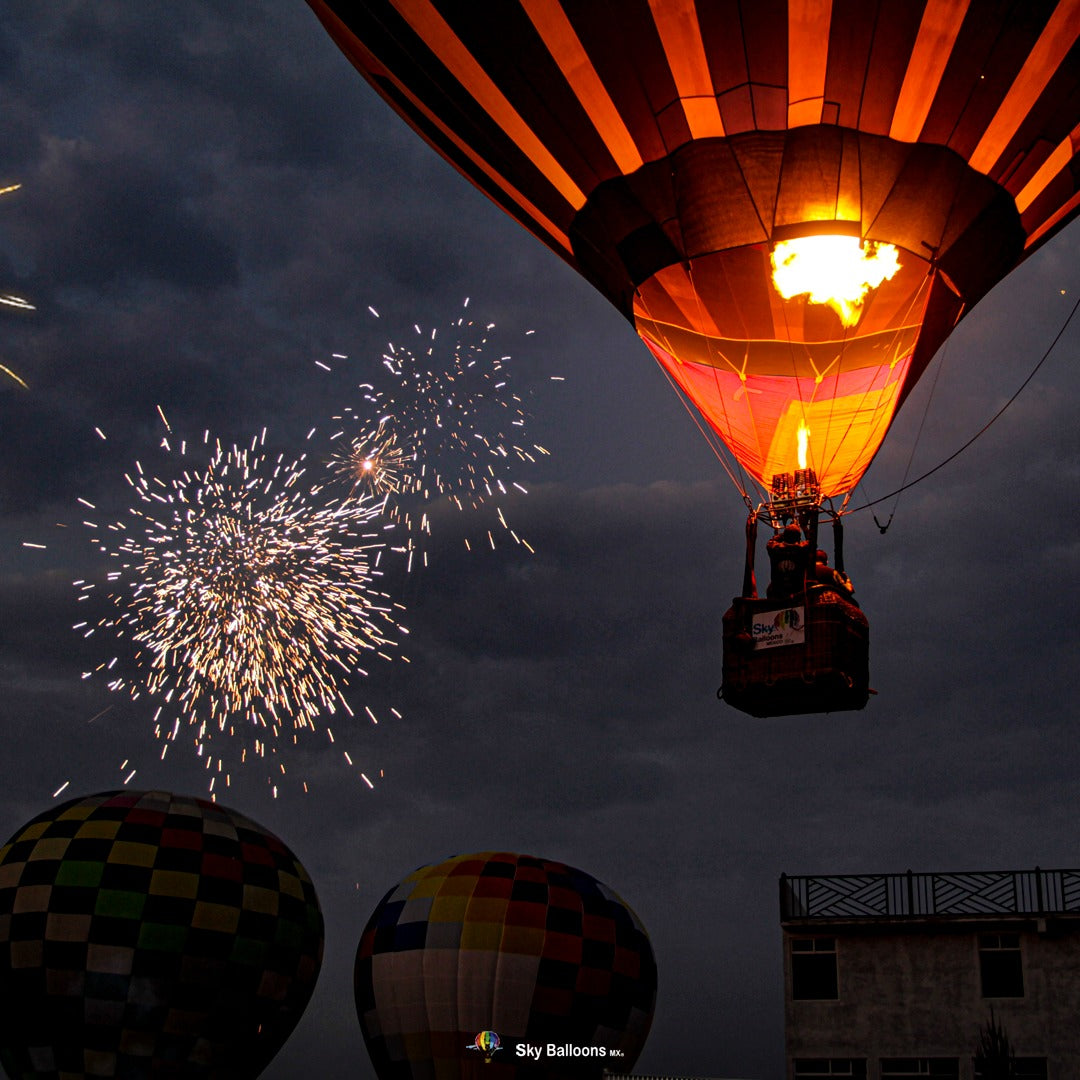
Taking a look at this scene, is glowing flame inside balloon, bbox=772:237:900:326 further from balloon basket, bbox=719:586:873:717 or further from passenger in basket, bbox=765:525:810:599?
balloon basket, bbox=719:586:873:717

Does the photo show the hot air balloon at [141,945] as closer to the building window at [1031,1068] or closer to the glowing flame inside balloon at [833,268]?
the building window at [1031,1068]

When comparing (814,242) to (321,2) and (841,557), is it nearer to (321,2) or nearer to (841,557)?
(841,557)

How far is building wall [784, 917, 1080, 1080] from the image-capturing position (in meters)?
24.1

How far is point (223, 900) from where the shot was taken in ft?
86.1

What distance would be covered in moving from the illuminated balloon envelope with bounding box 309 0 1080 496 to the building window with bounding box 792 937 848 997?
8328mm

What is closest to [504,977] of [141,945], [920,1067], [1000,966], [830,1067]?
[830,1067]

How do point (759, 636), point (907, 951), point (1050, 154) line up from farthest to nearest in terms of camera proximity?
point (907, 951), point (1050, 154), point (759, 636)

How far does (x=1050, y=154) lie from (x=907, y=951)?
11640 millimetres

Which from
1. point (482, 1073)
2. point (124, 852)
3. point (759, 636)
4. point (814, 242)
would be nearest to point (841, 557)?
point (759, 636)

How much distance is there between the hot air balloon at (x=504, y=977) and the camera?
25.3 m

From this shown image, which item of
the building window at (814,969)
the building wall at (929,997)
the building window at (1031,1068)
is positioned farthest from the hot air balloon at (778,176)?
the building window at (1031,1068)

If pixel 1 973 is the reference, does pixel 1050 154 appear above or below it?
above

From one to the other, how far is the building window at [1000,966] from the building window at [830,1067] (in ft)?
6.61

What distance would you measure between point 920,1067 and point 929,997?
3.14ft
